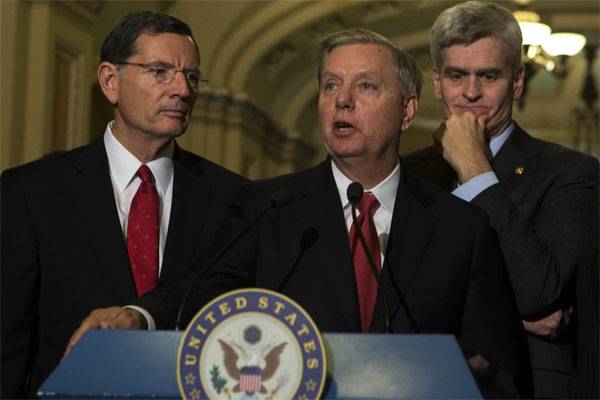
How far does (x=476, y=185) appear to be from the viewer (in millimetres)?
3010

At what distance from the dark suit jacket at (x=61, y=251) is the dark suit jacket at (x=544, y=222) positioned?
77cm

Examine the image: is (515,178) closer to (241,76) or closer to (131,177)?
(131,177)

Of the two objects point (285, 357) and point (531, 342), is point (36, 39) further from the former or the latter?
point (285, 357)

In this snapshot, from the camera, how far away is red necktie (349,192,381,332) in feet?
8.60

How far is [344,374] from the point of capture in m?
2.09

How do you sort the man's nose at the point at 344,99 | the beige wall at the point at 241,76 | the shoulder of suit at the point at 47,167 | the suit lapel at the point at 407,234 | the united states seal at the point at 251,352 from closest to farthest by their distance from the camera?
1. the united states seal at the point at 251,352
2. the suit lapel at the point at 407,234
3. the man's nose at the point at 344,99
4. the shoulder of suit at the point at 47,167
5. the beige wall at the point at 241,76

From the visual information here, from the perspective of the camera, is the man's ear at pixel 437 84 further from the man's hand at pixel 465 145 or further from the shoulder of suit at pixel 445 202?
the shoulder of suit at pixel 445 202

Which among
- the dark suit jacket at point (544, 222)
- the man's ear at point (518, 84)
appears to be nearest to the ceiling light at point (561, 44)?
the man's ear at point (518, 84)

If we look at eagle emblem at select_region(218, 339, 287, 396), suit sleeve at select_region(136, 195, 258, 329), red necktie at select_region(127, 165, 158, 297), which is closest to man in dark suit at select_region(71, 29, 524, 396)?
suit sleeve at select_region(136, 195, 258, 329)

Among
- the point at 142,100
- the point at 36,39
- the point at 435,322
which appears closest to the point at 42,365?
the point at 142,100

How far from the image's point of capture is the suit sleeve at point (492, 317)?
2654 mm

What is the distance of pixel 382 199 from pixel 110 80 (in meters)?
0.88

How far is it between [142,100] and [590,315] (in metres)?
1.25

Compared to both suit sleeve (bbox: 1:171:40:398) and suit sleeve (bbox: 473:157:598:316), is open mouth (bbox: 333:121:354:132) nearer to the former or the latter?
suit sleeve (bbox: 473:157:598:316)
